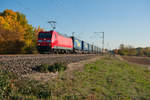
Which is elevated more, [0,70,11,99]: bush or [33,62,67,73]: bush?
[33,62,67,73]: bush

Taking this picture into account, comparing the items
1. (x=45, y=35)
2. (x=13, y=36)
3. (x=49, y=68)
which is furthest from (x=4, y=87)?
(x=13, y=36)

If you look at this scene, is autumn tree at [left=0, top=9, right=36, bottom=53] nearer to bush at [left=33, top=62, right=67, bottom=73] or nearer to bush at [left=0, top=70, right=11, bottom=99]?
bush at [left=33, top=62, right=67, bottom=73]

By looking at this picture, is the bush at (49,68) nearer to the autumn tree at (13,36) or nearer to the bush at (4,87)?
the bush at (4,87)

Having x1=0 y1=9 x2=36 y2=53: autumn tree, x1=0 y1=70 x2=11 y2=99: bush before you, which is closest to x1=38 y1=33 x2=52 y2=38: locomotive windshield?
x1=0 y1=9 x2=36 y2=53: autumn tree

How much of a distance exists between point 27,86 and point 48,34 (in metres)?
15.2

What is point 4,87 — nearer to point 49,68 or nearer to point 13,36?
point 49,68

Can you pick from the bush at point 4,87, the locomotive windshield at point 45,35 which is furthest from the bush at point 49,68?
the locomotive windshield at point 45,35

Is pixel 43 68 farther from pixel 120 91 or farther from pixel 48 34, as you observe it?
pixel 48 34

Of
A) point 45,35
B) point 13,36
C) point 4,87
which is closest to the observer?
point 4,87

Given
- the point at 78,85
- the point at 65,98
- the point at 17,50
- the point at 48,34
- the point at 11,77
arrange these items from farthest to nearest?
the point at 17,50 → the point at 48,34 → the point at 78,85 → the point at 11,77 → the point at 65,98

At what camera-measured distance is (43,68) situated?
7344 millimetres

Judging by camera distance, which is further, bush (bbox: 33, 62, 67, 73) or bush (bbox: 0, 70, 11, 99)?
bush (bbox: 33, 62, 67, 73)

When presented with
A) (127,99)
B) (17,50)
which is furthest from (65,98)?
(17,50)

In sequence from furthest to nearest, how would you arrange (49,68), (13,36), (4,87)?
(13,36)
(49,68)
(4,87)
